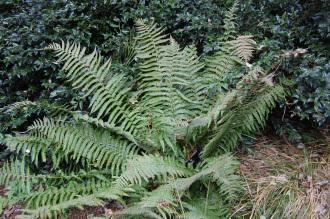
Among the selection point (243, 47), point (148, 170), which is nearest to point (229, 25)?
point (243, 47)

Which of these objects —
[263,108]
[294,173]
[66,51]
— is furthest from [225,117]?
[66,51]

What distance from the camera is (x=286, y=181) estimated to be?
2.87 metres

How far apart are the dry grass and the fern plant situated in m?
0.16

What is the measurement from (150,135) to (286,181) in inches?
40.8

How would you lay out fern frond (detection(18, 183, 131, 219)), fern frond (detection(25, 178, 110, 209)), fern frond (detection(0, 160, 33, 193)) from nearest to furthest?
fern frond (detection(18, 183, 131, 219)) → fern frond (detection(25, 178, 110, 209)) → fern frond (detection(0, 160, 33, 193))

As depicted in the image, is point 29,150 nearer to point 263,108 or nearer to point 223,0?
point 263,108

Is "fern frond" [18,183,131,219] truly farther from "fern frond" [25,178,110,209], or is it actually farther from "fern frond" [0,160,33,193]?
"fern frond" [0,160,33,193]

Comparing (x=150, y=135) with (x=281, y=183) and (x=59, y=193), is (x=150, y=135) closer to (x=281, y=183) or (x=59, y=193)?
(x=59, y=193)

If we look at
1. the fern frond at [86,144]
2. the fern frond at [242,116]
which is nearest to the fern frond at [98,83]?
the fern frond at [86,144]

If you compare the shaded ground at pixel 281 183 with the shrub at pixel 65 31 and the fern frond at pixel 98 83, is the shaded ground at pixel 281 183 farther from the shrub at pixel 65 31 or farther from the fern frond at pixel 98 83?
Result: the shrub at pixel 65 31

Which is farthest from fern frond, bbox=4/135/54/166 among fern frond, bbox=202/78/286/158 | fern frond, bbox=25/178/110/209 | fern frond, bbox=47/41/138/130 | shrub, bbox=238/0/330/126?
shrub, bbox=238/0/330/126

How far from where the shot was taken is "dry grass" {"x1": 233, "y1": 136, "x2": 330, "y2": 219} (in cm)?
276

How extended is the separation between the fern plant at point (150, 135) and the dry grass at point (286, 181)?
0.51ft

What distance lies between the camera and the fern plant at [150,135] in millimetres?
2773
